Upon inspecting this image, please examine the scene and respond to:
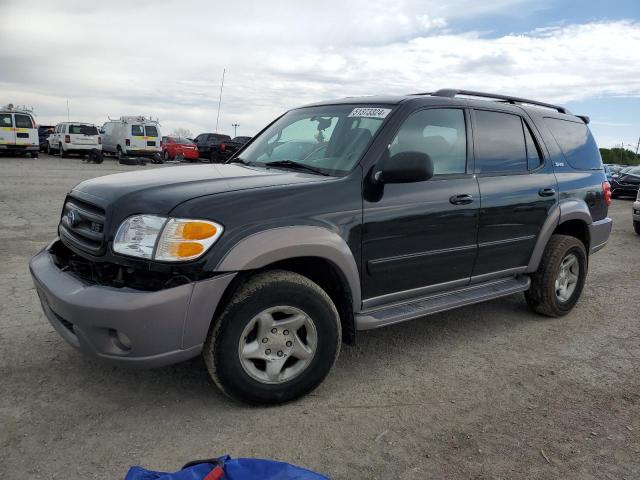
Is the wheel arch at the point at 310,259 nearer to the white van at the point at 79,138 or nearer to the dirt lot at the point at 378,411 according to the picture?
the dirt lot at the point at 378,411

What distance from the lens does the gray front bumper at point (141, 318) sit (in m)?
2.59

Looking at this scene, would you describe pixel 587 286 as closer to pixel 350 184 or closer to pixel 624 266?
pixel 624 266

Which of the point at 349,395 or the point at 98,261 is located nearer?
the point at 98,261

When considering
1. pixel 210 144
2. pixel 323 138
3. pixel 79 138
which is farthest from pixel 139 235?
pixel 210 144

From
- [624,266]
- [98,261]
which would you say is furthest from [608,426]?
[624,266]

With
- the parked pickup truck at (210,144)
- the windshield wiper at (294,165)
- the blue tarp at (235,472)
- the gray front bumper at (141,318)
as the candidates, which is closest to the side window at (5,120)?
the parked pickup truck at (210,144)

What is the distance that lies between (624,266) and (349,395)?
18.5 feet

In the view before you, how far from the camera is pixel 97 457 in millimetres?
2535

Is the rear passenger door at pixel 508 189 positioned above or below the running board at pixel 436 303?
above

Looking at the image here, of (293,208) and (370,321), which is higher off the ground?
(293,208)

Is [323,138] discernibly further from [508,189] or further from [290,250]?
[508,189]

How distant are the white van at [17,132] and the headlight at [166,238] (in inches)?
933

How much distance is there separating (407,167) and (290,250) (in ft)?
2.85

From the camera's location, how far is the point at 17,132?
902 inches
